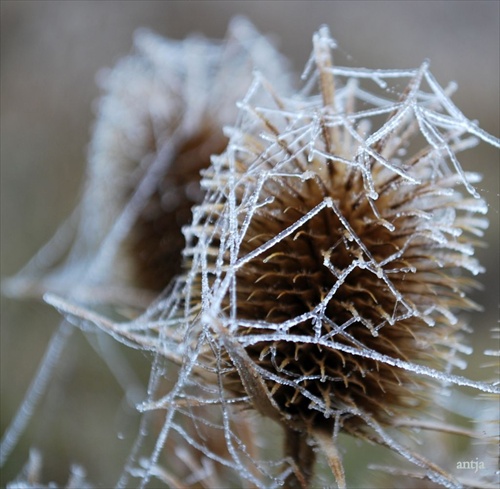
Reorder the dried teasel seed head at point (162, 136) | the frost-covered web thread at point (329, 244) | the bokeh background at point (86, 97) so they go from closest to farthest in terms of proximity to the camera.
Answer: the frost-covered web thread at point (329, 244) → the dried teasel seed head at point (162, 136) → the bokeh background at point (86, 97)

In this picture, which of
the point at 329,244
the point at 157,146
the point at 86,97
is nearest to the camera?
the point at 329,244

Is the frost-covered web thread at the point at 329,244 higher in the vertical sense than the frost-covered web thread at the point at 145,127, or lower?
lower

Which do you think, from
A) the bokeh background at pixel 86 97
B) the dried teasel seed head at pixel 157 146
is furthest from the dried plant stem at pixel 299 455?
the bokeh background at pixel 86 97

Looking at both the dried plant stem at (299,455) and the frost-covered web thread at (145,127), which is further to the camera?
the frost-covered web thread at (145,127)

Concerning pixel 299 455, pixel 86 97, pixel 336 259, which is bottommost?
pixel 299 455

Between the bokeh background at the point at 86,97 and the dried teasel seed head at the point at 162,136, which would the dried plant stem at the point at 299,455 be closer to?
the dried teasel seed head at the point at 162,136

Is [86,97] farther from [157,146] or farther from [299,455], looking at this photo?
[299,455]

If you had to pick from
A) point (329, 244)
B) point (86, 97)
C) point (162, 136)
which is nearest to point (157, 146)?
point (162, 136)

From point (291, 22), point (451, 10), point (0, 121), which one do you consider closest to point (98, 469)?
point (0, 121)
